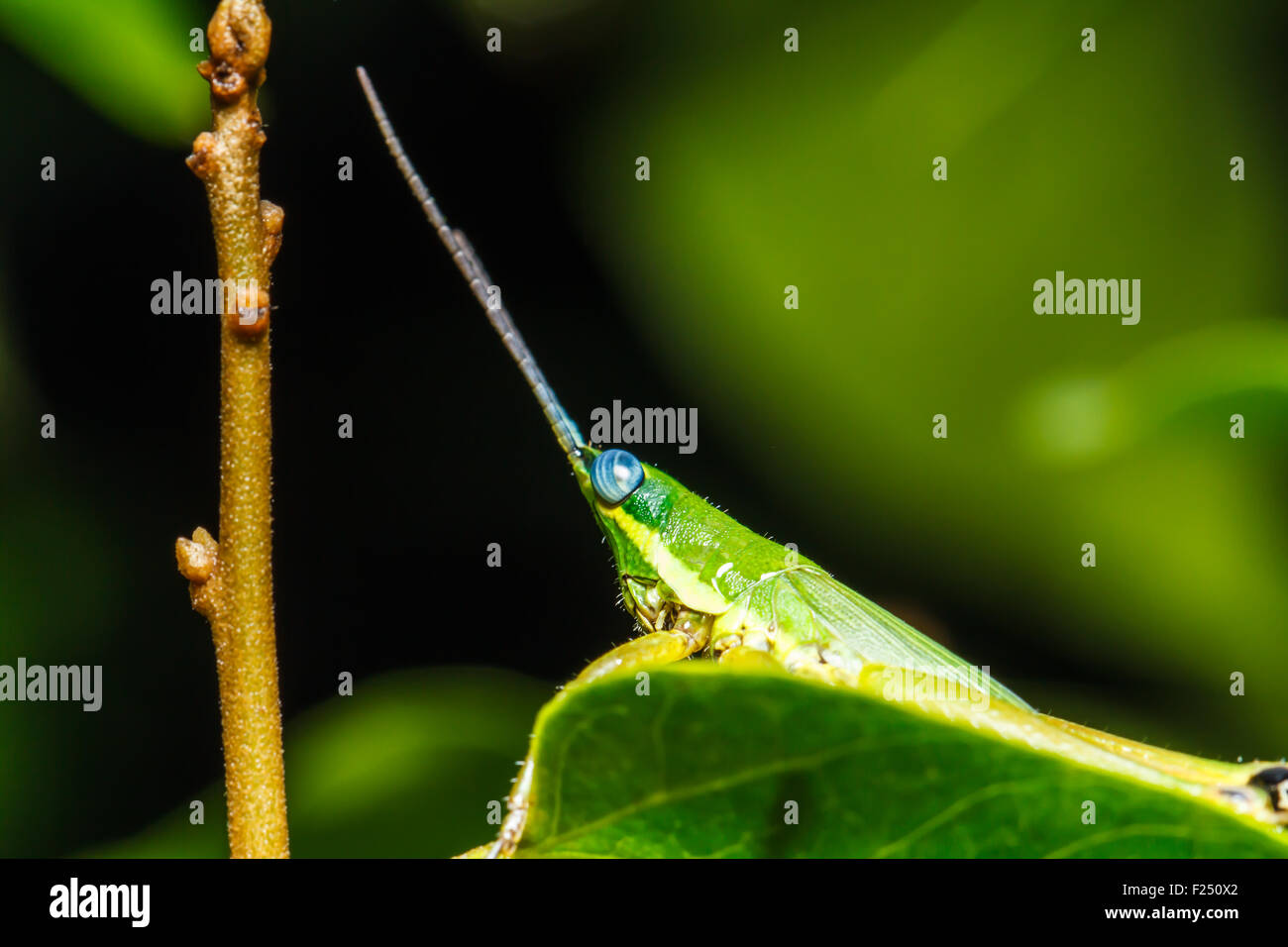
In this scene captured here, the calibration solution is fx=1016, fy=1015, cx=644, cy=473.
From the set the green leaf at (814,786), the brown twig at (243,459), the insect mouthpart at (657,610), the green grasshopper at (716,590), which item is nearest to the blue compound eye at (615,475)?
the green grasshopper at (716,590)

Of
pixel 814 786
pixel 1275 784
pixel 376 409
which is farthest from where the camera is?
pixel 376 409

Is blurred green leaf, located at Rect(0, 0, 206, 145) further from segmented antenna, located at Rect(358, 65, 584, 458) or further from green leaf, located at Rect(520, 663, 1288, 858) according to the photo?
green leaf, located at Rect(520, 663, 1288, 858)

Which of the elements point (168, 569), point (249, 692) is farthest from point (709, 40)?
point (249, 692)

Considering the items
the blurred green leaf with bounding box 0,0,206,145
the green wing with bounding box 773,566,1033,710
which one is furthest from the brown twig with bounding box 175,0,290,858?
the green wing with bounding box 773,566,1033,710

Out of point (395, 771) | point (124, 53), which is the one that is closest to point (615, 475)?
point (395, 771)

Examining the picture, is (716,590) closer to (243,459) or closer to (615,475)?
(615,475)

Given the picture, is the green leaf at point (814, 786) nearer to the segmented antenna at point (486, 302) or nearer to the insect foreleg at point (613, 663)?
the insect foreleg at point (613, 663)
